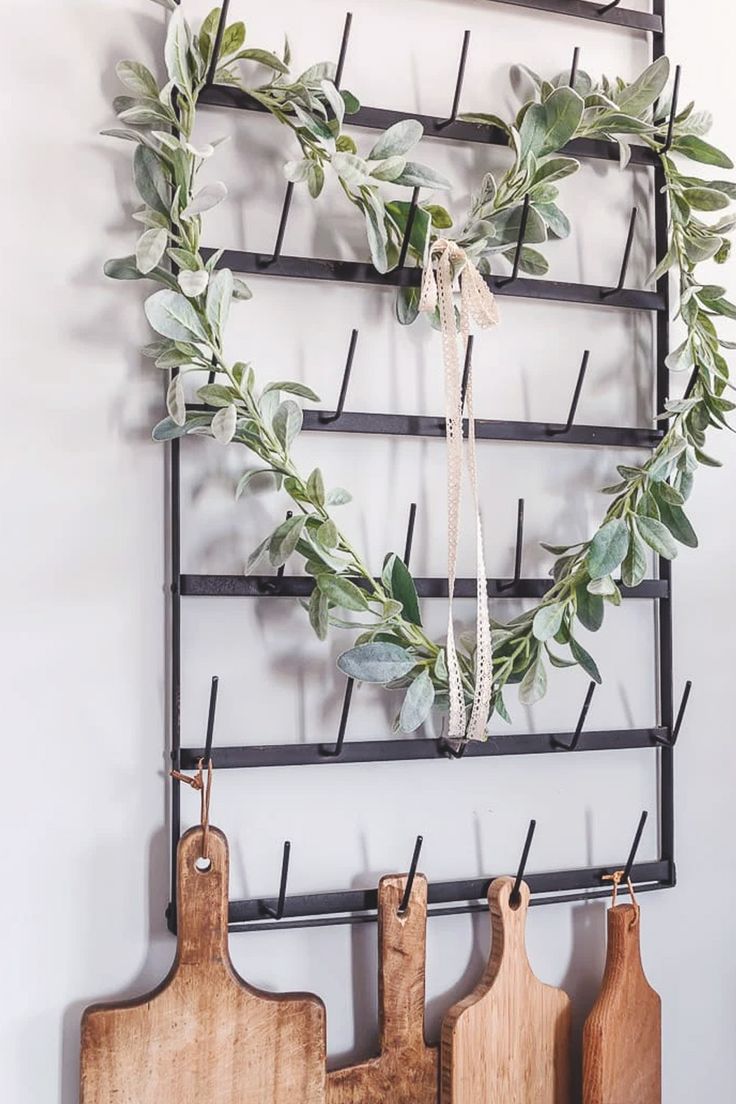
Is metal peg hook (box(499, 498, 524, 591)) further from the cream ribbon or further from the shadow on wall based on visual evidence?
the shadow on wall

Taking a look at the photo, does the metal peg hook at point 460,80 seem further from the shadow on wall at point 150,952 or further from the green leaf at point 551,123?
the shadow on wall at point 150,952

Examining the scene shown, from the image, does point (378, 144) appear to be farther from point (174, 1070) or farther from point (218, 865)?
point (174, 1070)

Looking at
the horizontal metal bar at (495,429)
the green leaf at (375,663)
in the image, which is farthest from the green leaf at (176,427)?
the green leaf at (375,663)

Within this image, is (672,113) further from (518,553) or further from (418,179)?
(518,553)

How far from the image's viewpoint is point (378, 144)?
865mm

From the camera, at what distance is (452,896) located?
3.14 ft

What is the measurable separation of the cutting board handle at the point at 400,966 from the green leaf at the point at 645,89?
0.71 metres

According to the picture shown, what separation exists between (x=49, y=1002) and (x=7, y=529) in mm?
377

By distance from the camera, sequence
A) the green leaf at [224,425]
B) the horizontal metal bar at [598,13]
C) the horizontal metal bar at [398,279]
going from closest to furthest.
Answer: the green leaf at [224,425] < the horizontal metal bar at [398,279] < the horizontal metal bar at [598,13]

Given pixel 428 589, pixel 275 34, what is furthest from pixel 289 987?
pixel 275 34

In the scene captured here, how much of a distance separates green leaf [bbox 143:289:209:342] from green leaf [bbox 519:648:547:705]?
0.39 meters

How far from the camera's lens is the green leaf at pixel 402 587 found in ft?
2.91

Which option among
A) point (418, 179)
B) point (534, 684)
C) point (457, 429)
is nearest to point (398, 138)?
point (418, 179)

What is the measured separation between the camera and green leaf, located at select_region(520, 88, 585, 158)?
0.89 m
